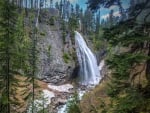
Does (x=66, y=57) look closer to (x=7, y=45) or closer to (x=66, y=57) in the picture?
(x=66, y=57)

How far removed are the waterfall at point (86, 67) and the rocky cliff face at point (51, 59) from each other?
2.94m

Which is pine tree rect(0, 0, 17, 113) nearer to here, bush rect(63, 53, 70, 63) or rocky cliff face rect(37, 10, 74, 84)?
rocky cliff face rect(37, 10, 74, 84)

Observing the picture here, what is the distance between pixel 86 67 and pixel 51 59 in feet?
29.7

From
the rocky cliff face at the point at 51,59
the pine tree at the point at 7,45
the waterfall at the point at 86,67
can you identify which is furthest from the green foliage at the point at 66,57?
the pine tree at the point at 7,45

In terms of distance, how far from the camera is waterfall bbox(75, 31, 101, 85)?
69.6m

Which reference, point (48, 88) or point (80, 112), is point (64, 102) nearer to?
point (48, 88)

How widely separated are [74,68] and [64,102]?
20.6 m

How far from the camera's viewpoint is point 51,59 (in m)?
67.4

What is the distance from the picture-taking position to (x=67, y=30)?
79.2m

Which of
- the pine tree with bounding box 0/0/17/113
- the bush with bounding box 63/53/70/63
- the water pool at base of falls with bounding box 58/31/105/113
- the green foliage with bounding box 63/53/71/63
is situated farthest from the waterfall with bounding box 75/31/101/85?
the pine tree with bounding box 0/0/17/113

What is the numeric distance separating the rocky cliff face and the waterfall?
294cm

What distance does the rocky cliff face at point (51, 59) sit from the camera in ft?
213

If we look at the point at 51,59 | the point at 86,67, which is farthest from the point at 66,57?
the point at 86,67

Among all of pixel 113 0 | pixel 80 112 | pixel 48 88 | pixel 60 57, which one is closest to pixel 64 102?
pixel 48 88
